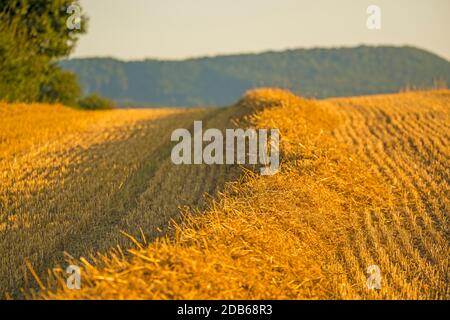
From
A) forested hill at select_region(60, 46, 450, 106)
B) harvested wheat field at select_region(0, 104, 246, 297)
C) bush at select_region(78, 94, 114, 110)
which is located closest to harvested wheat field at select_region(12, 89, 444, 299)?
harvested wheat field at select_region(0, 104, 246, 297)

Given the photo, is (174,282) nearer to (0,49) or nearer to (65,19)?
(0,49)

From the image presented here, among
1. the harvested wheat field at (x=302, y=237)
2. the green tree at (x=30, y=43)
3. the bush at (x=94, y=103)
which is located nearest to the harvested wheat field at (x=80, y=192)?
the harvested wheat field at (x=302, y=237)

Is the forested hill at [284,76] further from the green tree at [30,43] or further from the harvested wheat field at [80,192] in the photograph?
the harvested wheat field at [80,192]

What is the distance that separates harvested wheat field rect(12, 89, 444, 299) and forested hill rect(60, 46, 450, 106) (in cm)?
12401

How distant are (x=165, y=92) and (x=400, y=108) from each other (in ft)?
558

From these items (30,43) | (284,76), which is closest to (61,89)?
(30,43)

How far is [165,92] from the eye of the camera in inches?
7416

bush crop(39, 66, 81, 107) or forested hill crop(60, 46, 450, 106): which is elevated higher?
forested hill crop(60, 46, 450, 106)

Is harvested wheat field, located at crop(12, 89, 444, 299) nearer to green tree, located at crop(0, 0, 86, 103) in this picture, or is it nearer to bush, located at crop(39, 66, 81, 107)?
green tree, located at crop(0, 0, 86, 103)

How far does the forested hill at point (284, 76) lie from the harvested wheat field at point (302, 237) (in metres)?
124

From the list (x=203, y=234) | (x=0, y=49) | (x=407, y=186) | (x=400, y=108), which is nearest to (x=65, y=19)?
(x=0, y=49)

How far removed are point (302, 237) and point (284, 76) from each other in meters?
168

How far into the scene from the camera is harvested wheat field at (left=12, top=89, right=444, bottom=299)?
545 centimetres

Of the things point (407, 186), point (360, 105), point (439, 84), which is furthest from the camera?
point (439, 84)
